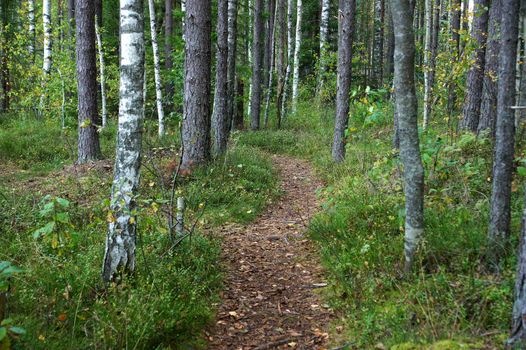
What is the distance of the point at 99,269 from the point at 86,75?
799 cm

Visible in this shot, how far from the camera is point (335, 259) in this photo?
5797 millimetres

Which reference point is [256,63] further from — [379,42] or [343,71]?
[379,42]

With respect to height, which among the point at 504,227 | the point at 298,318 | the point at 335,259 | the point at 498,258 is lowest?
the point at 298,318

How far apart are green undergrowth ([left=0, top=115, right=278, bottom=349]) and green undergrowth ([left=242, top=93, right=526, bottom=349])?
1.60 meters

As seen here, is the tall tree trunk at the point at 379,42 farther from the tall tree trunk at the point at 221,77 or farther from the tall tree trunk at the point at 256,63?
the tall tree trunk at the point at 221,77

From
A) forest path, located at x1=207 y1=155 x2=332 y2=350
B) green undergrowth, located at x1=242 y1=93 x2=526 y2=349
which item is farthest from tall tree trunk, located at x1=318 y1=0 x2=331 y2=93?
forest path, located at x1=207 y1=155 x2=332 y2=350

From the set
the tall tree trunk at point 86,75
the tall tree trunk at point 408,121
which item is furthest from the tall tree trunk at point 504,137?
the tall tree trunk at point 86,75

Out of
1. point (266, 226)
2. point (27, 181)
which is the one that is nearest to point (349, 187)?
point (266, 226)

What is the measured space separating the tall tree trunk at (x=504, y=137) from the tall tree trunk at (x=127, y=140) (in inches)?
146

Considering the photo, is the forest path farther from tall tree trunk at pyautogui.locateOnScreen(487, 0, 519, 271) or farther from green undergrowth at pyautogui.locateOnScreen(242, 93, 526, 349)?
tall tree trunk at pyautogui.locateOnScreen(487, 0, 519, 271)

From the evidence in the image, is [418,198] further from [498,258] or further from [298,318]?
[298,318]

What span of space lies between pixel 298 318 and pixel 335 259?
110 centimetres

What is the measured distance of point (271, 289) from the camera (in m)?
5.70

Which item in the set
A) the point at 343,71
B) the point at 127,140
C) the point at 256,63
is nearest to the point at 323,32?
the point at 256,63
